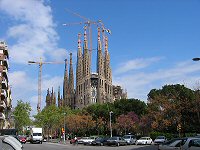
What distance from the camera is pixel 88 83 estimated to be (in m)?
164

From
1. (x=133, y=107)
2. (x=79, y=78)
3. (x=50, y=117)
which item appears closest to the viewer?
(x=133, y=107)

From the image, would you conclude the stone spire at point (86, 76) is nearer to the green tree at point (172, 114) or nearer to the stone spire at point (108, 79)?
the stone spire at point (108, 79)

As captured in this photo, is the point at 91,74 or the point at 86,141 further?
the point at 91,74

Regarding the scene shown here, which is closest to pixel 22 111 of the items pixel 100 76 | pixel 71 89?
pixel 100 76

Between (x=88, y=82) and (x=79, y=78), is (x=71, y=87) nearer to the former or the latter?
(x=79, y=78)

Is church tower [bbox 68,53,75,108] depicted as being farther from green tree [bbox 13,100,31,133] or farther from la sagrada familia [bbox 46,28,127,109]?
green tree [bbox 13,100,31,133]

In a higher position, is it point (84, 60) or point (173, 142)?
point (84, 60)

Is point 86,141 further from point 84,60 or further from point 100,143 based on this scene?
point 84,60

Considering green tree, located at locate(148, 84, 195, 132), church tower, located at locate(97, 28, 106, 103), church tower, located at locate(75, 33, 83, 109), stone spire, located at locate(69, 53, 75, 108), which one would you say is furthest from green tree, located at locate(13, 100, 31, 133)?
stone spire, located at locate(69, 53, 75, 108)

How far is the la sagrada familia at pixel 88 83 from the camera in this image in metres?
163

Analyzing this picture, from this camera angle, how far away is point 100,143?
54.1 metres

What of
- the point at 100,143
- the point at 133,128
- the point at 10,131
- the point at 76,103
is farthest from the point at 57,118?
the point at 76,103

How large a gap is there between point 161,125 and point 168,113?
11.4 feet

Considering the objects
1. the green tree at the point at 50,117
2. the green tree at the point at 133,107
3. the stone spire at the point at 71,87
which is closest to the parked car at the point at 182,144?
the green tree at the point at 133,107
